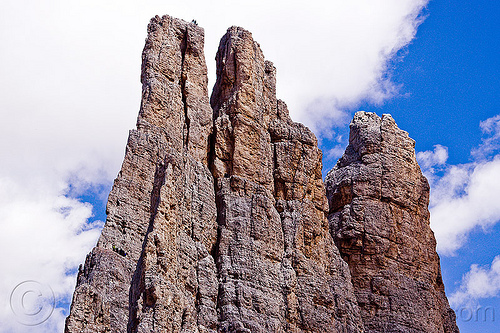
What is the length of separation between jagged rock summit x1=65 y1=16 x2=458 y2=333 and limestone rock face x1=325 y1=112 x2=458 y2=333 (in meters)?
0.10

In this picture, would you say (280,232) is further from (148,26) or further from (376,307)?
(148,26)

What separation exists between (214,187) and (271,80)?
1202 cm

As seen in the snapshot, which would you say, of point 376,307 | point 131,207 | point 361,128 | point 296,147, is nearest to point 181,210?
point 131,207

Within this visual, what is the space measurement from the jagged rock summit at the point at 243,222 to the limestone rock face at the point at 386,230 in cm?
10

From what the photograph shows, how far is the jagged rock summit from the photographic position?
52.1 m

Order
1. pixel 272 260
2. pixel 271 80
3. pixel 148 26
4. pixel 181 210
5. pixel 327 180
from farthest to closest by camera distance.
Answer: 1. pixel 327 180
2. pixel 271 80
3. pixel 148 26
4. pixel 272 260
5. pixel 181 210

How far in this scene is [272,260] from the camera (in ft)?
195

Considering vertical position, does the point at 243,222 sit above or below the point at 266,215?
below

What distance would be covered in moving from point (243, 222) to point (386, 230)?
55.1 ft

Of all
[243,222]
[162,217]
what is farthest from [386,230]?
[162,217]

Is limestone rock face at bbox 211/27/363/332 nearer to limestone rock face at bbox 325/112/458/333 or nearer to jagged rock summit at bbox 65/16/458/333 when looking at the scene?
jagged rock summit at bbox 65/16/458/333

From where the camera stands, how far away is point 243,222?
59562 mm

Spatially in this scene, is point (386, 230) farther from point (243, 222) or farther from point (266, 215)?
point (243, 222)

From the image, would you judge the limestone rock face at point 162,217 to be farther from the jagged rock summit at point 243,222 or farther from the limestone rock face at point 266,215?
the limestone rock face at point 266,215
